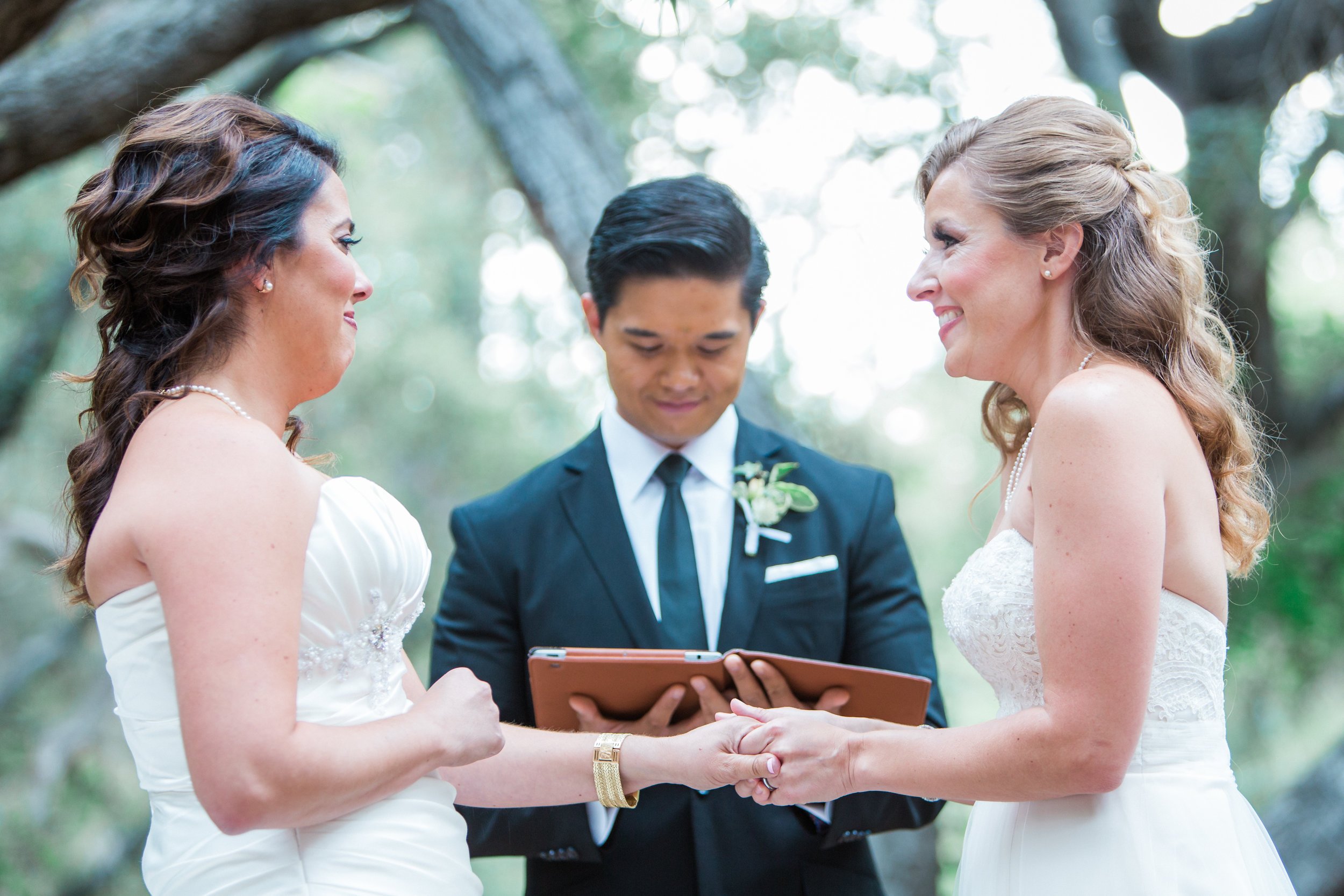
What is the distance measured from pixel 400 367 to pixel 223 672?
10148 mm

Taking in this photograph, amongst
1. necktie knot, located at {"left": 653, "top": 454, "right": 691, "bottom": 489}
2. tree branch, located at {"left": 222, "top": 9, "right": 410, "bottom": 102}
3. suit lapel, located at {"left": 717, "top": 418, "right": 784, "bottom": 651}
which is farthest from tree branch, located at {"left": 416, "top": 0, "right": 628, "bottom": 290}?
suit lapel, located at {"left": 717, "top": 418, "right": 784, "bottom": 651}

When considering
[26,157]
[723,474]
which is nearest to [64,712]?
[26,157]

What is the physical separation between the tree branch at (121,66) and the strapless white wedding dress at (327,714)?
2734mm

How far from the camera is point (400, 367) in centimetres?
1148

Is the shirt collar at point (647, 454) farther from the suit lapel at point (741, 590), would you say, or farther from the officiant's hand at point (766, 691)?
the officiant's hand at point (766, 691)

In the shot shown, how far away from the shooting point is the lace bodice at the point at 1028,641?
2174 millimetres

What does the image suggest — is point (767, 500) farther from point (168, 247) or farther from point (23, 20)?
point (23, 20)

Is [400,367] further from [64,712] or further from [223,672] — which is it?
[223,672]

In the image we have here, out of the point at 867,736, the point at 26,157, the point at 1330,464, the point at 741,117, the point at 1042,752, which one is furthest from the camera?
the point at 741,117

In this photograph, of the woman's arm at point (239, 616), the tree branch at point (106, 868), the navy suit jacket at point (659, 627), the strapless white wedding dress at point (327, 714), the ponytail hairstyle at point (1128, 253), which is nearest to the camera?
the woman's arm at point (239, 616)

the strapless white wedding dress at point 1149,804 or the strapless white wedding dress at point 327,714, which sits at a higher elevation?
the strapless white wedding dress at point 327,714

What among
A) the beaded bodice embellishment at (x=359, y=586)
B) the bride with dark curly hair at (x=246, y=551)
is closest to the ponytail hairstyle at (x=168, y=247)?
the bride with dark curly hair at (x=246, y=551)

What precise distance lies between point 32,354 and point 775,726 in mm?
6289

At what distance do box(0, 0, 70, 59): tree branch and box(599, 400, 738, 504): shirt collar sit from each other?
7.60 ft
